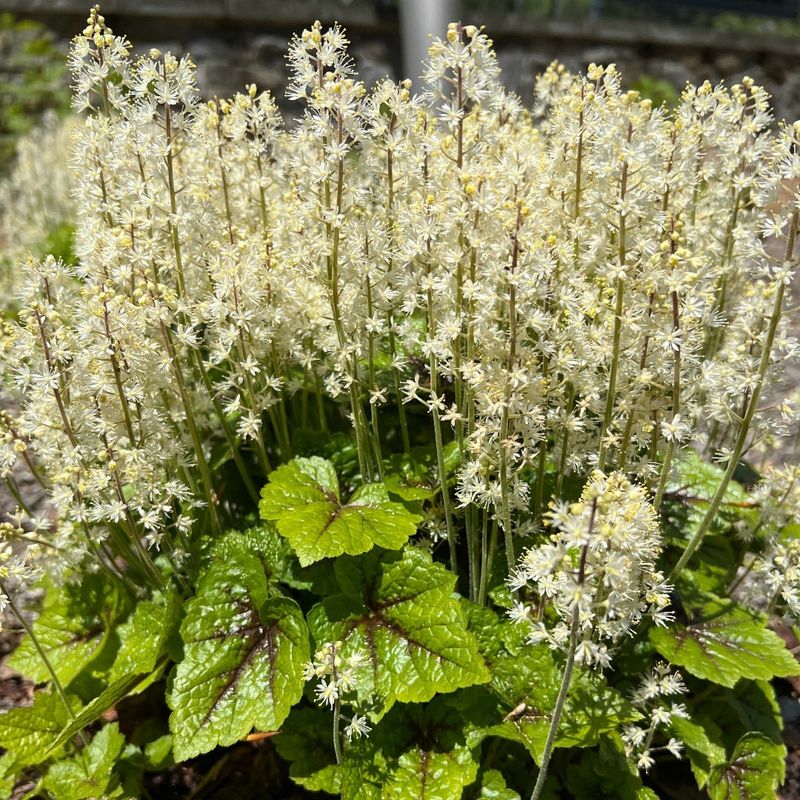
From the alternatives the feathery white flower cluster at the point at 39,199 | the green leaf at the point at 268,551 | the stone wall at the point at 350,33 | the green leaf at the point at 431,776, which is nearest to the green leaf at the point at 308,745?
the green leaf at the point at 431,776

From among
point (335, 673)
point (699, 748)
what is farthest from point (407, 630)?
point (699, 748)

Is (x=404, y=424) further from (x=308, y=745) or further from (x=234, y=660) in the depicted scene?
(x=308, y=745)

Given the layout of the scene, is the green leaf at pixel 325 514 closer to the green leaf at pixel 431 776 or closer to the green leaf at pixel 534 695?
the green leaf at pixel 534 695

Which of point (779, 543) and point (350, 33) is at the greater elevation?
point (350, 33)

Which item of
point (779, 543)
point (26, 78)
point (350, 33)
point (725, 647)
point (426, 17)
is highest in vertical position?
point (350, 33)

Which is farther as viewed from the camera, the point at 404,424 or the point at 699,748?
the point at 404,424

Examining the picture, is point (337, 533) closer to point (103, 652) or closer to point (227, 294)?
point (227, 294)

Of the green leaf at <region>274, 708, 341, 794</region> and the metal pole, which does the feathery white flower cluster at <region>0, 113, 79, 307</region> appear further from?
the green leaf at <region>274, 708, 341, 794</region>

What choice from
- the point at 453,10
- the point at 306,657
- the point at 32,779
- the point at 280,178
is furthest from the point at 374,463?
the point at 453,10
